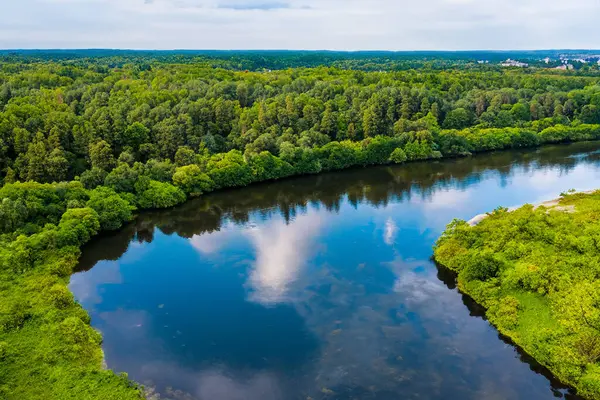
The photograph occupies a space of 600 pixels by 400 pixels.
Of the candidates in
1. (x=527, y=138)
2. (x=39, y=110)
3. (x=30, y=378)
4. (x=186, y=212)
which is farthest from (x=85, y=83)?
(x=527, y=138)

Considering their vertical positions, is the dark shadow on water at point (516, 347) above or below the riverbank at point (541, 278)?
below

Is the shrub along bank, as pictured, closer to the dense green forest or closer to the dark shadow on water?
the dense green forest

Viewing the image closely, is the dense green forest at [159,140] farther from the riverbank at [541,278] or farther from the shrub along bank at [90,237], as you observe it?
the riverbank at [541,278]

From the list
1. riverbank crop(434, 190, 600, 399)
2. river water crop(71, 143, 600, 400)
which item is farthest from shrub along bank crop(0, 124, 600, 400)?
river water crop(71, 143, 600, 400)

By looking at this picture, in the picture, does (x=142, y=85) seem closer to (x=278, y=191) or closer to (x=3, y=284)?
(x=278, y=191)

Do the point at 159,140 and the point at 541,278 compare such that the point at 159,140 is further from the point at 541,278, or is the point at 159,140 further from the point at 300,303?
the point at 541,278

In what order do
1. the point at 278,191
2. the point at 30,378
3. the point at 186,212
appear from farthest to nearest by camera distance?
1. the point at 278,191
2. the point at 186,212
3. the point at 30,378

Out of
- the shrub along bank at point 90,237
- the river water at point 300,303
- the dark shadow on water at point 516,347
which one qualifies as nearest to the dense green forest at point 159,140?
the shrub along bank at point 90,237
